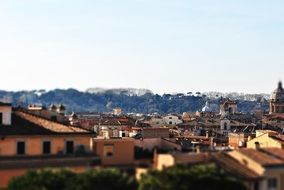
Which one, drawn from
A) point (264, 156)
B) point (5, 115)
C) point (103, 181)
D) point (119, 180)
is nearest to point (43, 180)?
point (103, 181)

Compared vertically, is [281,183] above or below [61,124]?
below

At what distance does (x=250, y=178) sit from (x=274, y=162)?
218 cm

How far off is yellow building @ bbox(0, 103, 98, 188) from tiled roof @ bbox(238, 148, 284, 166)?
7.35 m

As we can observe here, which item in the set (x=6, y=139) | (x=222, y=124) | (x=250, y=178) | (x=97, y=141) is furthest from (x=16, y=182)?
(x=222, y=124)

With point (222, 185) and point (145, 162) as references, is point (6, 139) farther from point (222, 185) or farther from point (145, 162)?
point (222, 185)

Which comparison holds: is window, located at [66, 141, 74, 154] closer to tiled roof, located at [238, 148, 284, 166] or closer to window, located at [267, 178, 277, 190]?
tiled roof, located at [238, 148, 284, 166]

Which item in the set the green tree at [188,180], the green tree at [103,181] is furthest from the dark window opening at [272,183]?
the green tree at [103,181]

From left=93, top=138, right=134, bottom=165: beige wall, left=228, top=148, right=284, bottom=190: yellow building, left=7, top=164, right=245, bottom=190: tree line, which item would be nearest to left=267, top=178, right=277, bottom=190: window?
left=228, top=148, right=284, bottom=190: yellow building

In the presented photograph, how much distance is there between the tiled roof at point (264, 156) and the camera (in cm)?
3598

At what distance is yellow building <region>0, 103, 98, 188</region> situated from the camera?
34.4 meters

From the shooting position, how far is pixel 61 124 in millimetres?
38062

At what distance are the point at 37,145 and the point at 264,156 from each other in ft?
35.5

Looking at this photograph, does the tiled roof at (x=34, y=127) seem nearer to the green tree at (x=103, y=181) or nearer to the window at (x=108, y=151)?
the window at (x=108, y=151)

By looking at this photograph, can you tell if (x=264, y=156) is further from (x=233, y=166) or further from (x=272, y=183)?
(x=233, y=166)
